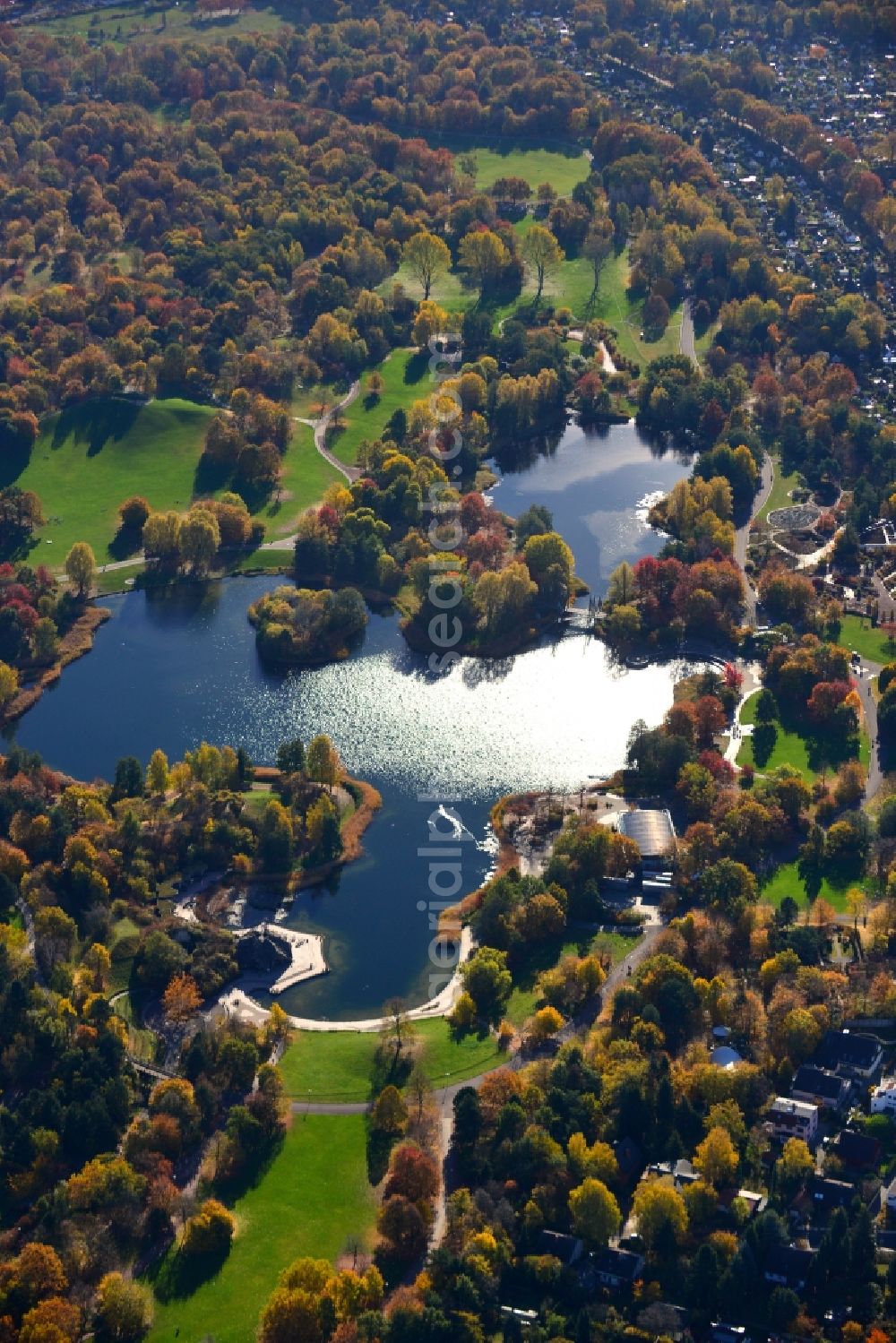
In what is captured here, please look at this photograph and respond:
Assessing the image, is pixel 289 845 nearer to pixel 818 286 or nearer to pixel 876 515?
pixel 876 515

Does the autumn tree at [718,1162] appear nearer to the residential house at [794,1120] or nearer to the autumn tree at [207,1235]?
the residential house at [794,1120]

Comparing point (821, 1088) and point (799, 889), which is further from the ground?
point (821, 1088)

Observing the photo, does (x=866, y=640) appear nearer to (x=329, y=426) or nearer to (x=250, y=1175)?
(x=329, y=426)

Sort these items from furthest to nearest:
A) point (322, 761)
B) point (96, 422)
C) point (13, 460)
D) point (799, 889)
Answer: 1. point (96, 422)
2. point (13, 460)
3. point (322, 761)
4. point (799, 889)

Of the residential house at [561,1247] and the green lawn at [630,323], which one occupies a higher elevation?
the green lawn at [630,323]

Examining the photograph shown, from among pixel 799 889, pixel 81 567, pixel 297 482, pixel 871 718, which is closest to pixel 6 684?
pixel 81 567

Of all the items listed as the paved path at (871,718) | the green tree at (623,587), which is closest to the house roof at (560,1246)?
the paved path at (871,718)
